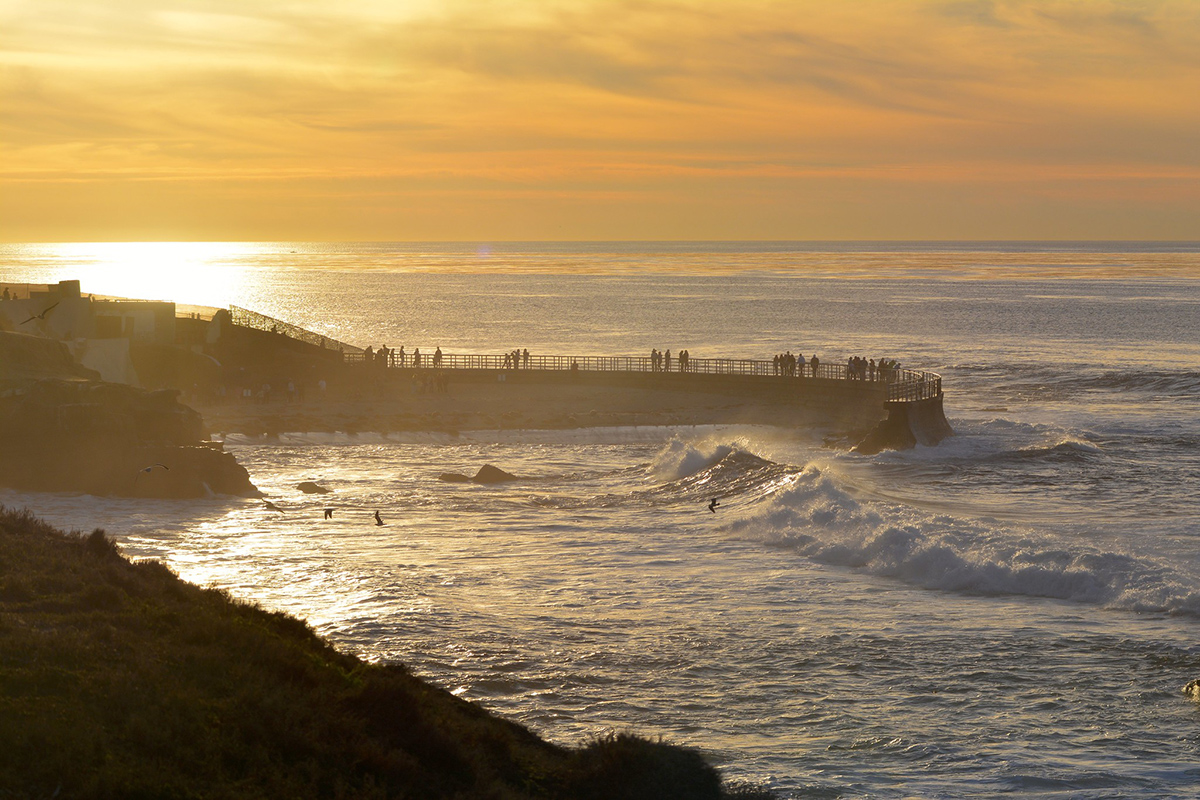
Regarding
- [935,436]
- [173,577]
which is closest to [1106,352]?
[935,436]

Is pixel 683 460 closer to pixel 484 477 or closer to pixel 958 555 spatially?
pixel 484 477

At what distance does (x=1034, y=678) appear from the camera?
1571 cm

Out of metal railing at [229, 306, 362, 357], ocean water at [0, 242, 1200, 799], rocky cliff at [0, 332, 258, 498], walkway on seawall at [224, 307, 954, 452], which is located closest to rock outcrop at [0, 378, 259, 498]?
rocky cliff at [0, 332, 258, 498]

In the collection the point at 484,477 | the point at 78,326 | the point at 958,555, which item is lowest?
the point at 958,555

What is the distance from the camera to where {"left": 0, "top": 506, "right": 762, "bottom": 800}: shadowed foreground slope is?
873cm

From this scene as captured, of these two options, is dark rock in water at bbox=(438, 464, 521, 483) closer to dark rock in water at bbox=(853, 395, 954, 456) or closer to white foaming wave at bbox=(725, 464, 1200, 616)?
white foaming wave at bbox=(725, 464, 1200, 616)

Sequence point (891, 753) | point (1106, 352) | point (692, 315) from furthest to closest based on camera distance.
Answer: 1. point (692, 315)
2. point (1106, 352)
3. point (891, 753)

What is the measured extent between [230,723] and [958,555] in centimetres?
1664

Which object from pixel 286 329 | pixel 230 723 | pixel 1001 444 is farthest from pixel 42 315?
pixel 1001 444

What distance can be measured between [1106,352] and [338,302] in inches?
4471

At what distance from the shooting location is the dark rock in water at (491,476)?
33281 millimetres

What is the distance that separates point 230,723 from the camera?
9.59 meters

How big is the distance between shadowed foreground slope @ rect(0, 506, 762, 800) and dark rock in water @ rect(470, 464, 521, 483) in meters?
20.0

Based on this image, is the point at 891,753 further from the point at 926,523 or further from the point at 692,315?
the point at 692,315
